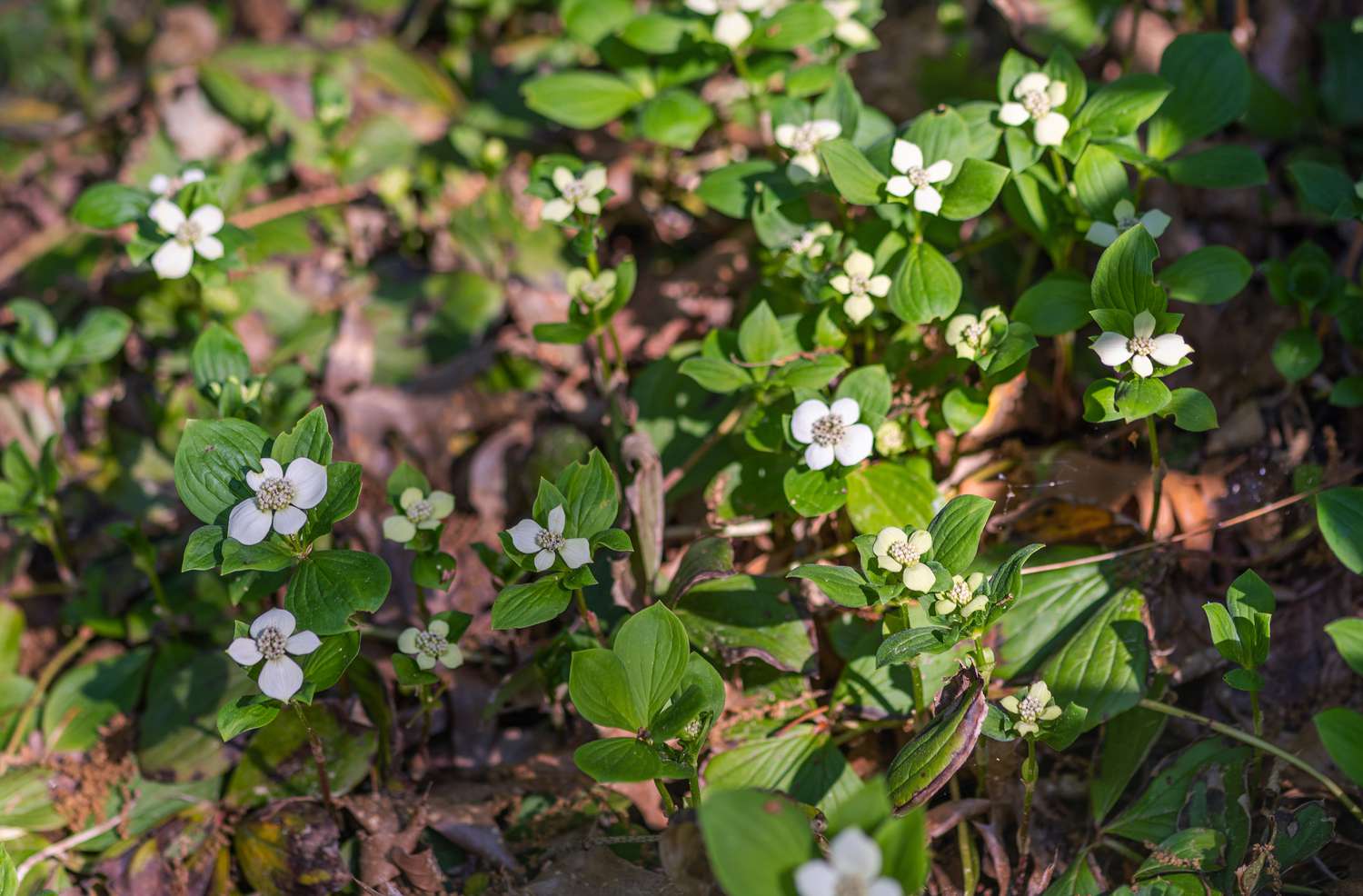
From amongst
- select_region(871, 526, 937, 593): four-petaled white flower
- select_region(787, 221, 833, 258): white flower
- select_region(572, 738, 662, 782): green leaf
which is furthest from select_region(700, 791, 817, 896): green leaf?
select_region(787, 221, 833, 258): white flower

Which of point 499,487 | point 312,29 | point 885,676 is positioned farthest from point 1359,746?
point 312,29

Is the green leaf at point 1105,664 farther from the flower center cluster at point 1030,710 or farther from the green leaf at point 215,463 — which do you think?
the green leaf at point 215,463

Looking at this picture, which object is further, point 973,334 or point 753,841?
point 973,334

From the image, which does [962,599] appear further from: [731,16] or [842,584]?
[731,16]

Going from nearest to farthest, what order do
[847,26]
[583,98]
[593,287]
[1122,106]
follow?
[1122,106] → [593,287] → [847,26] → [583,98]

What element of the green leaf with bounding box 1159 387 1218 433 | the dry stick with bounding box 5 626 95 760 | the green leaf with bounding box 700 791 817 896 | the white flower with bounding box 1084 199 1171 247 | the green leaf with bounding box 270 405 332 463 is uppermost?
the white flower with bounding box 1084 199 1171 247

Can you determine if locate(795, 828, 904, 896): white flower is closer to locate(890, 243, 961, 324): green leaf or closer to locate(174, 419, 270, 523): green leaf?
locate(890, 243, 961, 324): green leaf

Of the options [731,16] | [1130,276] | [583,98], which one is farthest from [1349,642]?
[583,98]
